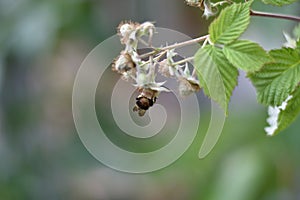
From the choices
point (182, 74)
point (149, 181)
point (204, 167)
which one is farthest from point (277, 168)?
point (182, 74)

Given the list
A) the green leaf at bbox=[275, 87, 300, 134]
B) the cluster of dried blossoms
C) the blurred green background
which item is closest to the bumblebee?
the cluster of dried blossoms

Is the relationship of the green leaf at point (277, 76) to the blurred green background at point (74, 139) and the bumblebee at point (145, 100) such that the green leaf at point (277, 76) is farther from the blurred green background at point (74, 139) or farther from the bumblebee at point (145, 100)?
the blurred green background at point (74, 139)

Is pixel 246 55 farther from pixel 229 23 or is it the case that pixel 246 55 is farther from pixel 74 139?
pixel 74 139

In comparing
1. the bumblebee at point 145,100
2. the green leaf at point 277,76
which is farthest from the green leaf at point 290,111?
the bumblebee at point 145,100

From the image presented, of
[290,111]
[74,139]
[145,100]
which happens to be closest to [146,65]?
[145,100]

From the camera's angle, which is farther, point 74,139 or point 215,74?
point 74,139

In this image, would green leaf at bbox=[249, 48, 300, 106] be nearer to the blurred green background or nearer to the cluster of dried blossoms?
the cluster of dried blossoms
